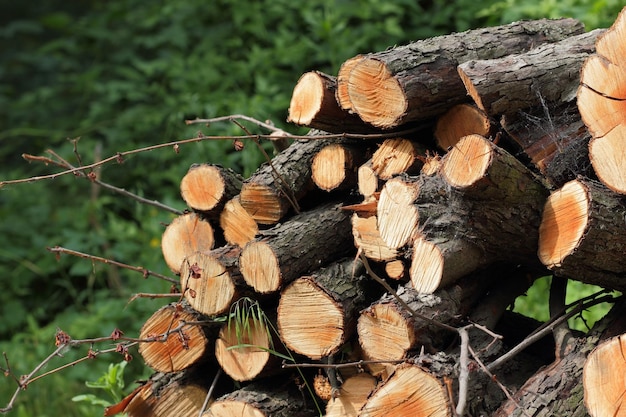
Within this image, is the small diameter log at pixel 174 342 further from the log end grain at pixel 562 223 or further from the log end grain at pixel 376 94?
the log end grain at pixel 562 223

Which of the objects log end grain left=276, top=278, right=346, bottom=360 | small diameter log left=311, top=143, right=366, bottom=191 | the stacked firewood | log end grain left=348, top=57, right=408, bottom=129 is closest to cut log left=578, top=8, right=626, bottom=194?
the stacked firewood

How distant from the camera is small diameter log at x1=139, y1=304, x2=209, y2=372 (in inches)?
113

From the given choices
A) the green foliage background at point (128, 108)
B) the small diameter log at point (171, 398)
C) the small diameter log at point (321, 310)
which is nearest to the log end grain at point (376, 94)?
the small diameter log at point (321, 310)

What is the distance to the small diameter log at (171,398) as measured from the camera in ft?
9.64

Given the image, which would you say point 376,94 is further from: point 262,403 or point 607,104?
point 262,403

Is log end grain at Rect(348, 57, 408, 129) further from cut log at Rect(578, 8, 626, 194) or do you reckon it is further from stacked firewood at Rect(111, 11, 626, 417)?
cut log at Rect(578, 8, 626, 194)

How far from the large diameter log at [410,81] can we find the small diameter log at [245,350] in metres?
0.80

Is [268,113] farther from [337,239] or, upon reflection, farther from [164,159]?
[337,239]

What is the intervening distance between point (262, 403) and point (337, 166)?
0.83 meters

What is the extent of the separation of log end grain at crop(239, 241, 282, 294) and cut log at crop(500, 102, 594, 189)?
84cm

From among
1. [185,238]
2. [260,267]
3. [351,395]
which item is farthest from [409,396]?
[185,238]

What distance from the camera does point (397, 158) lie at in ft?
8.79

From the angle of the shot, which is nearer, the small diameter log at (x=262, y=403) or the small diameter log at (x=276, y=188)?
the small diameter log at (x=262, y=403)

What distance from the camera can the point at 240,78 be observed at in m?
5.85
